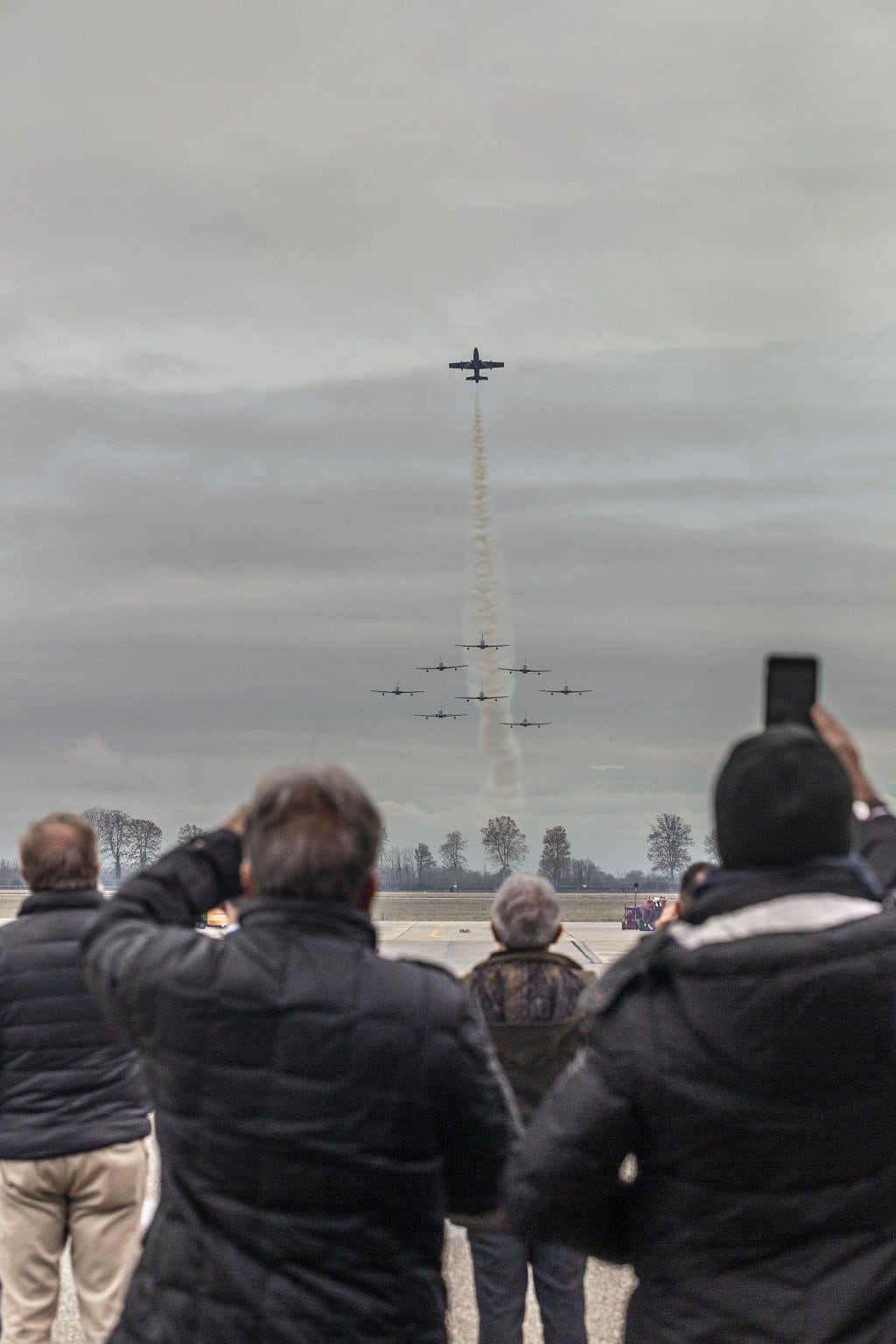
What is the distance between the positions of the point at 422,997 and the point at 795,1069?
95 centimetres

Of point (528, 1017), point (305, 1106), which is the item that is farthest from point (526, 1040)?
point (305, 1106)

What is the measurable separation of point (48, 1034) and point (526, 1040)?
226 cm

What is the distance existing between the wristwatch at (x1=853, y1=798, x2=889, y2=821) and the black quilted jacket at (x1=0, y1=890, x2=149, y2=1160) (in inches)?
139

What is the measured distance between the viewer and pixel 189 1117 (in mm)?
3979

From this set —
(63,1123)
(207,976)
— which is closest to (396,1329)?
(207,976)

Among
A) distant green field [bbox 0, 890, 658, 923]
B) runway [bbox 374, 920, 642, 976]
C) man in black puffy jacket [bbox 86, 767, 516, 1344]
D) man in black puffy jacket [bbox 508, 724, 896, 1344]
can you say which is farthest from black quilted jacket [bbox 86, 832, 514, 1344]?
distant green field [bbox 0, 890, 658, 923]

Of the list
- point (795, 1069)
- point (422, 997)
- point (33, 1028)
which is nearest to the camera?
point (795, 1069)

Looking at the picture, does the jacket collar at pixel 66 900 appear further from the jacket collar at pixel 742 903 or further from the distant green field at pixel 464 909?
the distant green field at pixel 464 909

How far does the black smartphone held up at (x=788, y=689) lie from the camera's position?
4.17 m

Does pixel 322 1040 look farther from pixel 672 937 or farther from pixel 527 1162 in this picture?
pixel 672 937

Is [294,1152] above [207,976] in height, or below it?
below

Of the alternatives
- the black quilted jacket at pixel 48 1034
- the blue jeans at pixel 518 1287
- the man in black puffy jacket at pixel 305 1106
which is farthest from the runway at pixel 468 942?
the man in black puffy jacket at pixel 305 1106

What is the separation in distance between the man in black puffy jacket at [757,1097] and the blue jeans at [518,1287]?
150 inches

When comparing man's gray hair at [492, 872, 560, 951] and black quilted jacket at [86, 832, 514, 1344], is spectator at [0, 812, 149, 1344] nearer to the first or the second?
man's gray hair at [492, 872, 560, 951]
